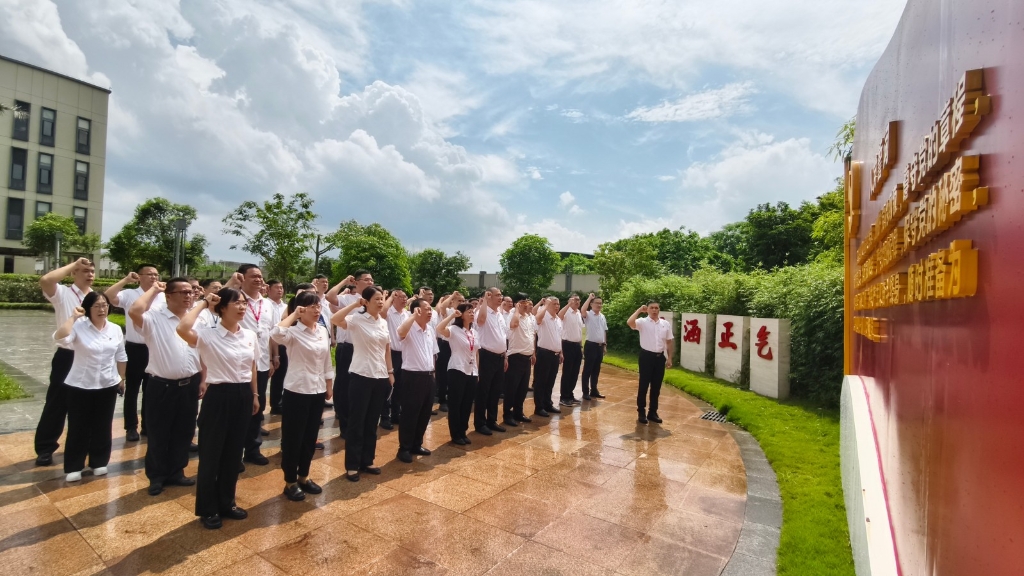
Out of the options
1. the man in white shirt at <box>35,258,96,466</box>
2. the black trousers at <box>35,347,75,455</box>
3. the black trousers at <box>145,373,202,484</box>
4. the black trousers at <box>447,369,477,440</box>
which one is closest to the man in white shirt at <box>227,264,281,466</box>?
the black trousers at <box>145,373,202,484</box>

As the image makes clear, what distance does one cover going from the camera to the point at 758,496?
444 cm

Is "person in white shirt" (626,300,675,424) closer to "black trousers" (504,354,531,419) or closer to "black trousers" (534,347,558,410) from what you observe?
"black trousers" (534,347,558,410)

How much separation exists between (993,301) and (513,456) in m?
4.37

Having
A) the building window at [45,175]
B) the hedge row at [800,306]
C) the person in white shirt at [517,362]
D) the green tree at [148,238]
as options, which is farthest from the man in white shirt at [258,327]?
the building window at [45,175]

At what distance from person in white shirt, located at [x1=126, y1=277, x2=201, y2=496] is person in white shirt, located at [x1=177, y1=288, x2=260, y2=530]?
0.57 metres

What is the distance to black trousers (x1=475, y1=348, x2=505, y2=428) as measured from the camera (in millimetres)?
6188

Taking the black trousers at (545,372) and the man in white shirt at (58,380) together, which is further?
the black trousers at (545,372)

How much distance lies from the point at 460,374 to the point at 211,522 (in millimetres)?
2665

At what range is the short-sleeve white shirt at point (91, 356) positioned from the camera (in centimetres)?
407

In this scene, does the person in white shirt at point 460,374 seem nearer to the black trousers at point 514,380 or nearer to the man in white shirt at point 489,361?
the man in white shirt at point 489,361

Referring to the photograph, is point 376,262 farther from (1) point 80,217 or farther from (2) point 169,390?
(1) point 80,217

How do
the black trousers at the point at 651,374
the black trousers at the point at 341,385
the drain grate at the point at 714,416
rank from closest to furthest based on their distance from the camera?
1. the black trousers at the point at 341,385
2. the black trousers at the point at 651,374
3. the drain grate at the point at 714,416

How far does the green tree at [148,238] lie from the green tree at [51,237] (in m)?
2.64

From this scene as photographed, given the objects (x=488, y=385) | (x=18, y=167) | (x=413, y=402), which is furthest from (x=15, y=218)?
(x=413, y=402)
